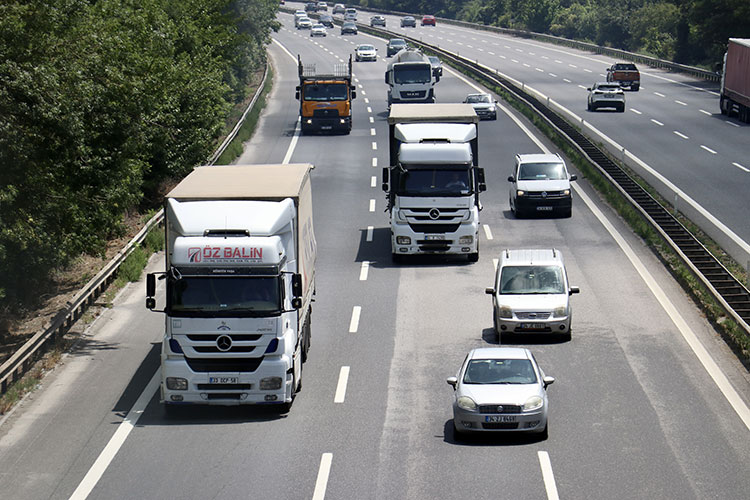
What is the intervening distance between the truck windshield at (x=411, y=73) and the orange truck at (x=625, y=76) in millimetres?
16478

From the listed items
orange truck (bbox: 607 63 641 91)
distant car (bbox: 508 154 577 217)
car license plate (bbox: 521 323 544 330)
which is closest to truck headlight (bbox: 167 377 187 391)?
car license plate (bbox: 521 323 544 330)

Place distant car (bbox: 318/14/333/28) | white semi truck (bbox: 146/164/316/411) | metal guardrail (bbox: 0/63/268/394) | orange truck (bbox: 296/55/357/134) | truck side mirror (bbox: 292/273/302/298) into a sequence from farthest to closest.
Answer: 1. distant car (bbox: 318/14/333/28)
2. orange truck (bbox: 296/55/357/134)
3. metal guardrail (bbox: 0/63/268/394)
4. truck side mirror (bbox: 292/273/302/298)
5. white semi truck (bbox: 146/164/316/411)

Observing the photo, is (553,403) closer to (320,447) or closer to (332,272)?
(320,447)

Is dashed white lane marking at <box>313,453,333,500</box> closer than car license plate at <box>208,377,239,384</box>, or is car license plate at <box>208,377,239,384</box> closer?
dashed white lane marking at <box>313,453,333,500</box>

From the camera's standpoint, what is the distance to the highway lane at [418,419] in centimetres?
1680

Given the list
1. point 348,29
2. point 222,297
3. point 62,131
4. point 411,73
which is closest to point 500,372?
point 222,297

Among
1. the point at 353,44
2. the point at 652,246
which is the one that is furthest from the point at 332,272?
the point at 353,44

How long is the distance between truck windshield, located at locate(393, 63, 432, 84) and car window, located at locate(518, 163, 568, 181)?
27786mm

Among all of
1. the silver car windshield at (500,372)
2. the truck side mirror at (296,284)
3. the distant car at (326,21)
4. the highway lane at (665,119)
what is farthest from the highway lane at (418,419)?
the distant car at (326,21)

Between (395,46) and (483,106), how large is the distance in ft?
142

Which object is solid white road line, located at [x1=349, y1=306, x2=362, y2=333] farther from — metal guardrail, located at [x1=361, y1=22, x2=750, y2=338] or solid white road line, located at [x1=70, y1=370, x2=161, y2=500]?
metal guardrail, located at [x1=361, y1=22, x2=750, y2=338]

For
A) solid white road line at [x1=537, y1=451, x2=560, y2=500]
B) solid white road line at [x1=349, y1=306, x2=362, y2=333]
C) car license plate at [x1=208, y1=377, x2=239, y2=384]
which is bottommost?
solid white road line at [x1=349, y1=306, x2=362, y2=333]

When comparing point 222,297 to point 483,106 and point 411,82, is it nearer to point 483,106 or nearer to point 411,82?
point 483,106

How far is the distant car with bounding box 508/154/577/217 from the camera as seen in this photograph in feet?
132
